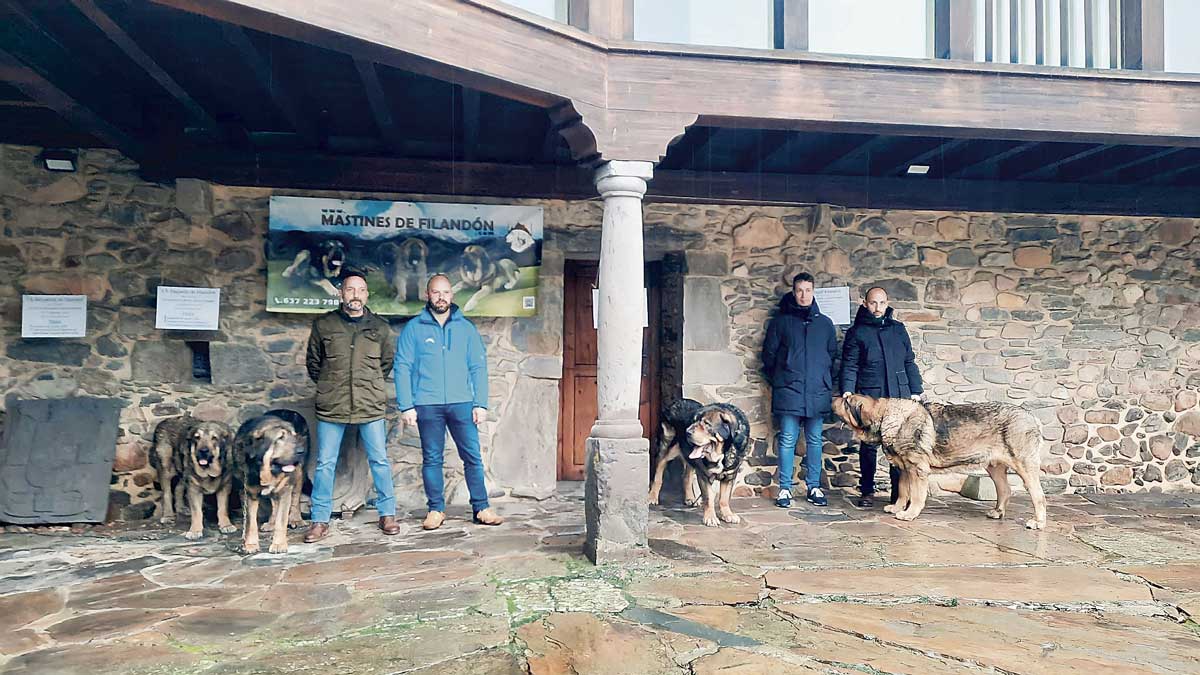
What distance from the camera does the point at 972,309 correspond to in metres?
6.67

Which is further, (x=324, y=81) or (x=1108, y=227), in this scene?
(x=1108, y=227)

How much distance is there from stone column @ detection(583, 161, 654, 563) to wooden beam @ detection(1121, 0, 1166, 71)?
292 cm

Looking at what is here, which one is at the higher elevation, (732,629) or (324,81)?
(324,81)

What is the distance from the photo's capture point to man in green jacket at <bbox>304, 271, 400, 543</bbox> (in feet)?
16.1

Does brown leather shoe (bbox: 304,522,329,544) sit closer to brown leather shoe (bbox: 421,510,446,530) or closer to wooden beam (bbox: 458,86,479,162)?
brown leather shoe (bbox: 421,510,446,530)

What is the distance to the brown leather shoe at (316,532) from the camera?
4.79m

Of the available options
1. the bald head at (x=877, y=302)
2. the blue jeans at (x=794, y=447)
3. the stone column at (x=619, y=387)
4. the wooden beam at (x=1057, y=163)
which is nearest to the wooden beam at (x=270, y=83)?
the stone column at (x=619, y=387)

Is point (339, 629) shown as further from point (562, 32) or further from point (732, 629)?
point (562, 32)

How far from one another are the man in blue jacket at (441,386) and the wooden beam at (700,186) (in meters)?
1.17

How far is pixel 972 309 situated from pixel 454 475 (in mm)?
4388

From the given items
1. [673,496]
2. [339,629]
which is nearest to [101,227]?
[339,629]

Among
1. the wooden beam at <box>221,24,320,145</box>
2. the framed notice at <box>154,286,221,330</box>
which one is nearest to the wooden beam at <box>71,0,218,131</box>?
the wooden beam at <box>221,24,320,145</box>

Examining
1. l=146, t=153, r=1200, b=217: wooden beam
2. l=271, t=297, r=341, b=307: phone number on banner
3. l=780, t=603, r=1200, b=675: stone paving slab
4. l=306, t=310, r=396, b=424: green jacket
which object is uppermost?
l=146, t=153, r=1200, b=217: wooden beam

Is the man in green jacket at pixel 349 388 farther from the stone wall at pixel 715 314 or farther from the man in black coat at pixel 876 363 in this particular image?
the man in black coat at pixel 876 363
